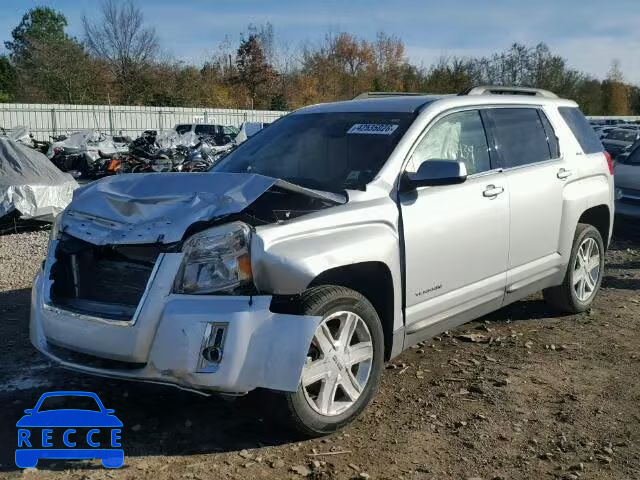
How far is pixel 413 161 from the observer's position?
4.35 metres

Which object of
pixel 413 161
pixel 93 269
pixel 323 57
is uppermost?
pixel 323 57

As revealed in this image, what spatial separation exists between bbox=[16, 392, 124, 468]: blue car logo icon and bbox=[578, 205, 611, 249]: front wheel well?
14.7 feet

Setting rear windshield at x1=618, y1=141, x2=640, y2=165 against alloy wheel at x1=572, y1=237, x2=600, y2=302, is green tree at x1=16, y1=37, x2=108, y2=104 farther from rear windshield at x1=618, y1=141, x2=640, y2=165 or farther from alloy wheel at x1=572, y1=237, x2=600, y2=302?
alloy wheel at x1=572, y1=237, x2=600, y2=302

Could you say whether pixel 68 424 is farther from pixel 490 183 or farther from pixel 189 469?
pixel 490 183

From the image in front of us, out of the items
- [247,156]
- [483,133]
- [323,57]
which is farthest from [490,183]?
[323,57]

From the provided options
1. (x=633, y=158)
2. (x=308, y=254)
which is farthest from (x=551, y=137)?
(x=633, y=158)

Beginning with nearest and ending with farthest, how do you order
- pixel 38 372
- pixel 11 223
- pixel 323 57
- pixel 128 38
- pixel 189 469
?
pixel 189 469
pixel 38 372
pixel 11 223
pixel 128 38
pixel 323 57

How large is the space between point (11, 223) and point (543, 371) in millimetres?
8462

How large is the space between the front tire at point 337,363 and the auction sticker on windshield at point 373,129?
50.0 inches

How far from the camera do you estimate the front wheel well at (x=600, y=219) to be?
6.24 meters

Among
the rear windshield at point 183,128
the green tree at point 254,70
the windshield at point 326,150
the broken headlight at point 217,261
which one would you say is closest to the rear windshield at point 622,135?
the rear windshield at point 183,128

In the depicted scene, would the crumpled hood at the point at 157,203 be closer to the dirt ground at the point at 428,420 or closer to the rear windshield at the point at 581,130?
the dirt ground at the point at 428,420

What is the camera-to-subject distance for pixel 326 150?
4625 mm

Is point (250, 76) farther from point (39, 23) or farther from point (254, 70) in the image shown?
point (39, 23)
